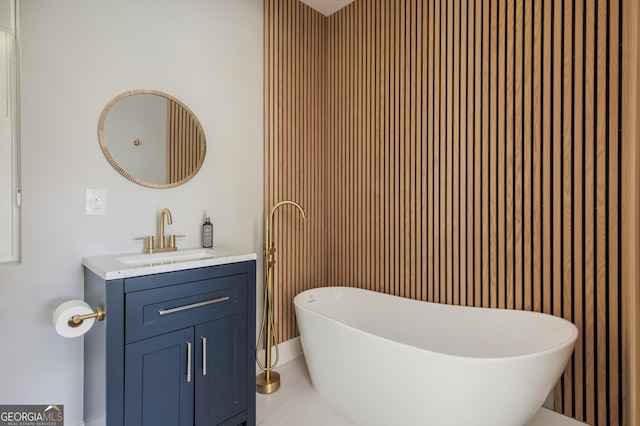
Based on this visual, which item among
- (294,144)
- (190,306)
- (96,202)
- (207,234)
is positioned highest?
(294,144)

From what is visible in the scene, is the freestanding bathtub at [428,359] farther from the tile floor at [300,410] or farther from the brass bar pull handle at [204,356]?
the brass bar pull handle at [204,356]

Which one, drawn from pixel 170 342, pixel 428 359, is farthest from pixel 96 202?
pixel 428 359

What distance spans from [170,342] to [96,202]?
861mm

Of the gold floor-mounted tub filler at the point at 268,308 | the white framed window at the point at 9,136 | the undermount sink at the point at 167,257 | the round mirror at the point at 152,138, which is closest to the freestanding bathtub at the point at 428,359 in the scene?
the gold floor-mounted tub filler at the point at 268,308

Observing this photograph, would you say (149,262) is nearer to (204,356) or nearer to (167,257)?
(167,257)

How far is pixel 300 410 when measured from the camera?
1.98m

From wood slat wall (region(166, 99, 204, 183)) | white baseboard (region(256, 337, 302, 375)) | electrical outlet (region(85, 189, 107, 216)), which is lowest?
white baseboard (region(256, 337, 302, 375))

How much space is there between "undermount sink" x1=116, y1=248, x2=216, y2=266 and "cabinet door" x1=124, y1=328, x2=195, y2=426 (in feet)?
1.24

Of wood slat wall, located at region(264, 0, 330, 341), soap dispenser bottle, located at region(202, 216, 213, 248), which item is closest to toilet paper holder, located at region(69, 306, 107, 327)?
soap dispenser bottle, located at region(202, 216, 213, 248)

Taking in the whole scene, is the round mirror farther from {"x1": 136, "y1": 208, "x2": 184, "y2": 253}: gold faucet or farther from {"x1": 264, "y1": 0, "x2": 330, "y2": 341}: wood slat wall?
{"x1": 264, "y1": 0, "x2": 330, "y2": 341}: wood slat wall

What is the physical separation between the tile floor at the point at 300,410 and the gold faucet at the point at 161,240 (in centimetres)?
115

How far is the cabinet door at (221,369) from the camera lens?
1574 mm

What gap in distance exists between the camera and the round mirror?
5.83 ft

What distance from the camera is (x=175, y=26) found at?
2012 millimetres
